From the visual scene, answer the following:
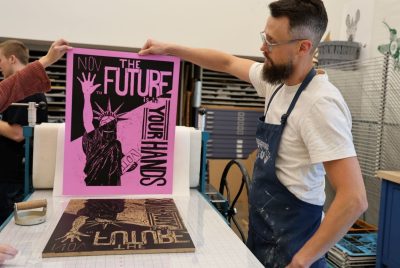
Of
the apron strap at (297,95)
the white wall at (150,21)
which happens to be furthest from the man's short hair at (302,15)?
the white wall at (150,21)

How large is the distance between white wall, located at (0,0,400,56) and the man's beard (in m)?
1.65

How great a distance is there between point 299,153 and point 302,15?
0.39 m

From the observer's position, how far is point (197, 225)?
1078 millimetres

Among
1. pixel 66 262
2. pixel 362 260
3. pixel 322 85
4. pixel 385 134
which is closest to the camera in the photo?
pixel 66 262

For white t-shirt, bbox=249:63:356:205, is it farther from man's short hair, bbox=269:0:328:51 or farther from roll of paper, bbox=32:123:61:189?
roll of paper, bbox=32:123:61:189

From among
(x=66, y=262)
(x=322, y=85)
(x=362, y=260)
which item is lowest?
(x=362, y=260)

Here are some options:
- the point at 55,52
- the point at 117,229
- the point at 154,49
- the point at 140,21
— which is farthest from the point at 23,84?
the point at 140,21

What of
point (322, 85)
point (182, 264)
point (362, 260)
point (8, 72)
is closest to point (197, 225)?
point (182, 264)

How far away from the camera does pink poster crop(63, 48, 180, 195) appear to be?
1255 mm

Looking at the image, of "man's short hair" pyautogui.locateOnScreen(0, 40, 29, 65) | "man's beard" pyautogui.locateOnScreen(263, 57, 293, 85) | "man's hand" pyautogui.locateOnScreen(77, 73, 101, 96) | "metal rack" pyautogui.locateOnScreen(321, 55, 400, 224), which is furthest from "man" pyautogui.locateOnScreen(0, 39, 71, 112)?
"metal rack" pyautogui.locateOnScreen(321, 55, 400, 224)

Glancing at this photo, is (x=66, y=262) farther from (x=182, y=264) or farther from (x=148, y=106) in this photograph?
(x=148, y=106)

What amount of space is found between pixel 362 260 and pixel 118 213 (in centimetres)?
153

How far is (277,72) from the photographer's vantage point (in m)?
1.09

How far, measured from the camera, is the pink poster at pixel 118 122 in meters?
1.25
